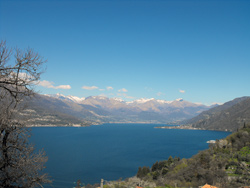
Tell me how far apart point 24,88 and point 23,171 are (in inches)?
82.9

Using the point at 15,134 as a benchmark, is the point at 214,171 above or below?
below

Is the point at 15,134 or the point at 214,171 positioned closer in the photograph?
the point at 15,134

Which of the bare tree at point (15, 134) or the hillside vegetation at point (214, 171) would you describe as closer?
the bare tree at point (15, 134)

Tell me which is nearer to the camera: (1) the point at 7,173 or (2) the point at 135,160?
(1) the point at 7,173

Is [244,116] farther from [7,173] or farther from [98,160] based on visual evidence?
[7,173]

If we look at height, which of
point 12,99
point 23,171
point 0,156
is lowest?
point 23,171

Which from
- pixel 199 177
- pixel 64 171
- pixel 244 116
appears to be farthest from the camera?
pixel 244 116

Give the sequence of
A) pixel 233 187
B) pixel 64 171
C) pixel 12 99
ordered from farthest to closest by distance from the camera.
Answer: pixel 64 171 < pixel 233 187 < pixel 12 99

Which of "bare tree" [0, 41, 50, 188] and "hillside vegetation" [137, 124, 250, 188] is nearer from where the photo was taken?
"bare tree" [0, 41, 50, 188]

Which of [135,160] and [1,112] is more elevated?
[1,112]

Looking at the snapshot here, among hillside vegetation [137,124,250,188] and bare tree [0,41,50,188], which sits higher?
bare tree [0,41,50,188]

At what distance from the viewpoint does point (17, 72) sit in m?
4.80

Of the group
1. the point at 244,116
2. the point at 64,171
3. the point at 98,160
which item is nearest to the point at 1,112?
the point at 64,171

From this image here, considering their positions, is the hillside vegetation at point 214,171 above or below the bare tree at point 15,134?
below
